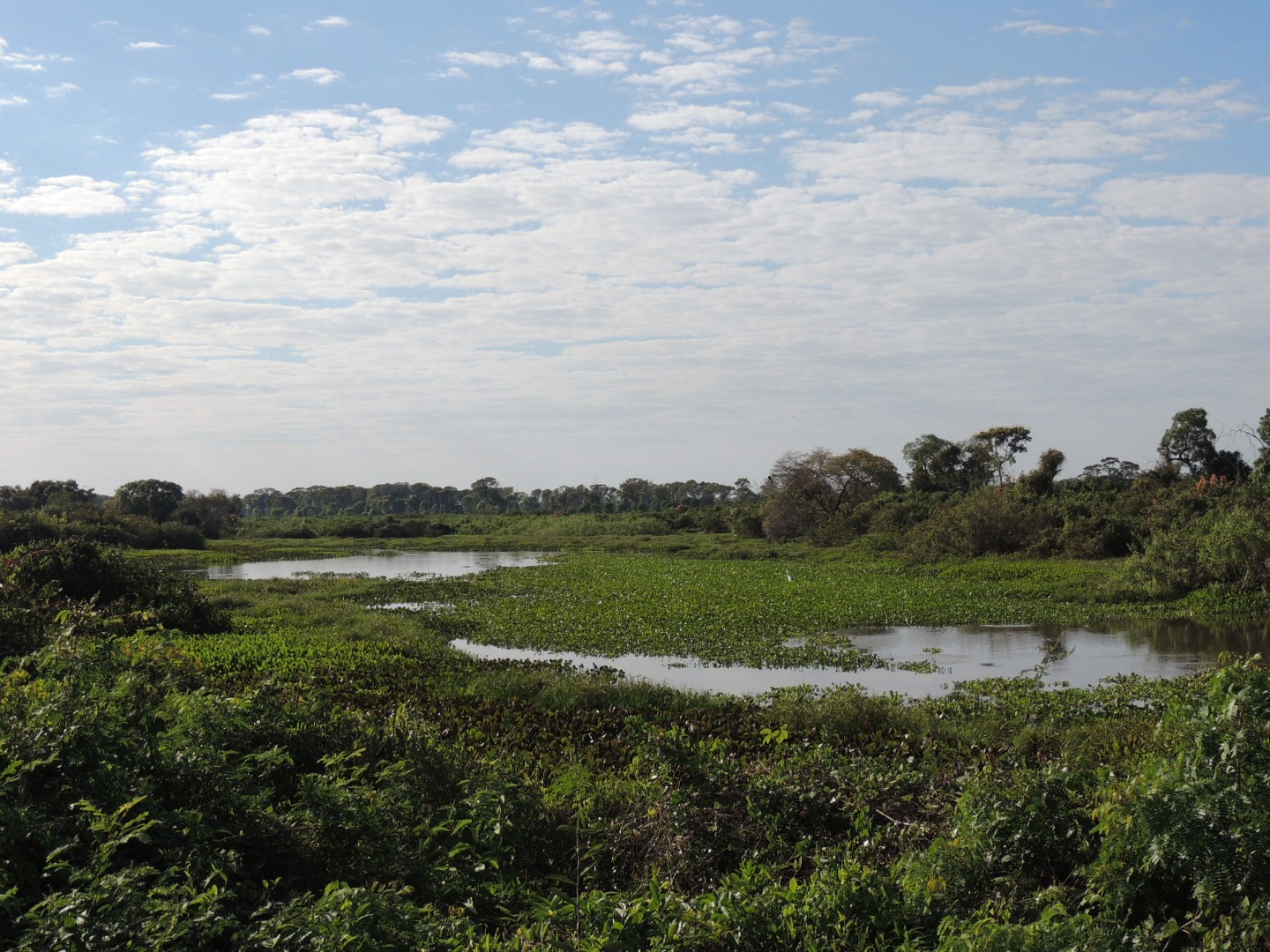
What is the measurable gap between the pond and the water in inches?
770

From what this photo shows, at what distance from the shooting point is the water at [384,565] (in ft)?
118

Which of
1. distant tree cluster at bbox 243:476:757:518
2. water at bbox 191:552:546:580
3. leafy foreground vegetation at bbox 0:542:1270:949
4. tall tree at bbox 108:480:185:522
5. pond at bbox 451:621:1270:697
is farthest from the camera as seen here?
distant tree cluster at bbox 243:476:757:518

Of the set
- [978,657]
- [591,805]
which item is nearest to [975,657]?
[978,657]

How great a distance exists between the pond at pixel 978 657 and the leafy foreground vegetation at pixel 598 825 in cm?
A: 347

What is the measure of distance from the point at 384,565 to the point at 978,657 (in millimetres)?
30819

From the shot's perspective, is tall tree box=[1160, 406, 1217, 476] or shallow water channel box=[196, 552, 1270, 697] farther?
tall tree box=[1160, 406, 1217, 476]

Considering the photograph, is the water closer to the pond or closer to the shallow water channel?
the shallow water channel

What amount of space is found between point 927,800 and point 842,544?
38078mm

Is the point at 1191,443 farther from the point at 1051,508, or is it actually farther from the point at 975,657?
the point at 975,657

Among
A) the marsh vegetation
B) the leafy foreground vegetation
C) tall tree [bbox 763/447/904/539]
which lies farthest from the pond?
tall tree [bbox 763/447/904/539]

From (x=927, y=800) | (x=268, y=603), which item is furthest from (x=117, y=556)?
(x=927, y=800)

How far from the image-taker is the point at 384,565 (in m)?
41.4

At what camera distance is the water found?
118ft

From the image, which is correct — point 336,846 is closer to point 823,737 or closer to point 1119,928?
point 1119,928
